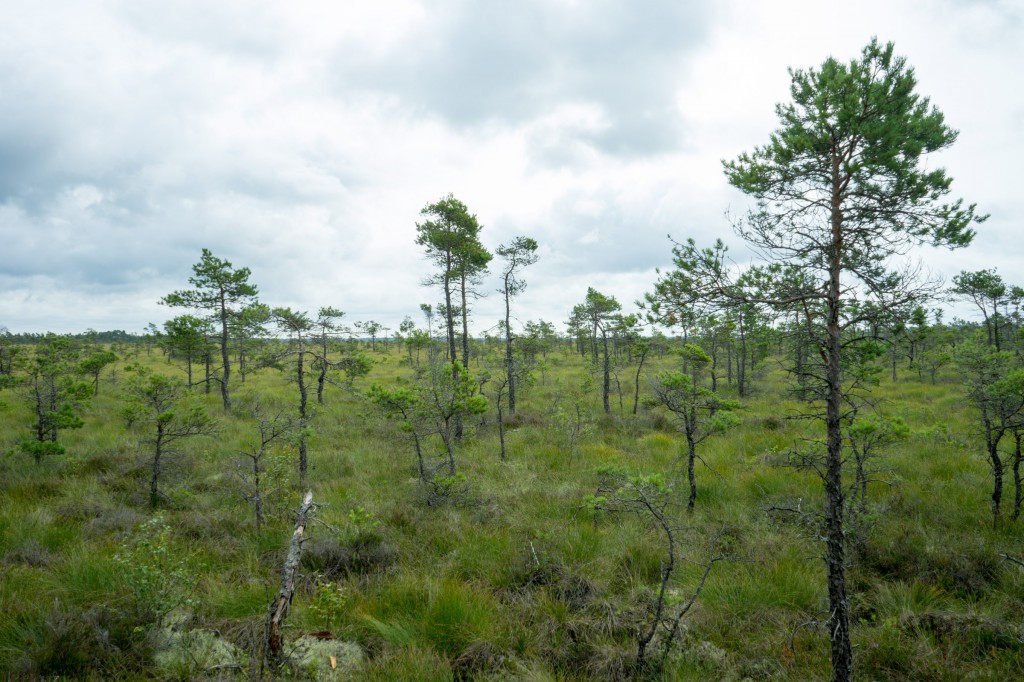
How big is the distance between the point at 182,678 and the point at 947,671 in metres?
7.61

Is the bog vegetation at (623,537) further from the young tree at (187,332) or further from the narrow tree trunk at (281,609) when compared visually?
the young tree at (187,332)

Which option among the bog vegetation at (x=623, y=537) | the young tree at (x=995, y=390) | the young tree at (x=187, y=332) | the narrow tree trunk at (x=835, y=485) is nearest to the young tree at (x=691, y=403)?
the bog vegetation at (x=623, y=537)

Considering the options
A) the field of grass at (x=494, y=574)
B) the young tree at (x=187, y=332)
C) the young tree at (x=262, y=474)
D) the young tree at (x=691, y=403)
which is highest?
the young tree at (x=187, y=332)

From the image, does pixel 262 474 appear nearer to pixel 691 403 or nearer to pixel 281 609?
pixel 281 609

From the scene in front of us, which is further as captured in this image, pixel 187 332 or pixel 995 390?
pixel 187 332

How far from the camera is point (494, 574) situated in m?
6.17

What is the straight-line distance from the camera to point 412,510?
340 inches

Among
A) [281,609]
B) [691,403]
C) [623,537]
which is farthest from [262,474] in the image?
[691,403]

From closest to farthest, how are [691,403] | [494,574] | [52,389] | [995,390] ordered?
[494,574] < [995,390] < [691,403] < [52,389]

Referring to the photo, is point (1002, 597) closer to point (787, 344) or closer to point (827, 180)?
point (787, 344)

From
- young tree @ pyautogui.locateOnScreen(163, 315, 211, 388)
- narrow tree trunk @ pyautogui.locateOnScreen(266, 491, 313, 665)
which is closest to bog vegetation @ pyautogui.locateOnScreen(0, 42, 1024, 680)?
narrow tree trunk @ pyautogui.locateOnScreen(266, 491, 313, 665)

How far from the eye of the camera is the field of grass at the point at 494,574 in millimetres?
4352

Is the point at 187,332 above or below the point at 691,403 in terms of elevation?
above

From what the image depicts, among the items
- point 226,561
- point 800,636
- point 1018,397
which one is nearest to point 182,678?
point 226,561
